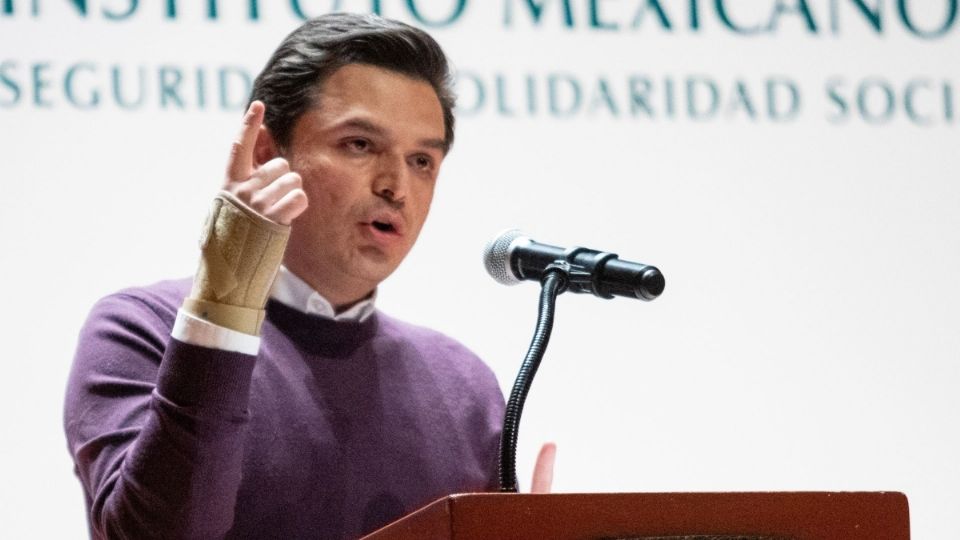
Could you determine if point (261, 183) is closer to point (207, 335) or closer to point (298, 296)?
point (207, 335)

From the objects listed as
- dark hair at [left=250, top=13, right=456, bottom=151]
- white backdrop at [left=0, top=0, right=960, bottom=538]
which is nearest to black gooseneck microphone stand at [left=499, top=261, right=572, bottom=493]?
dark hair at [left=250, top=13, right=456, bottom=151]

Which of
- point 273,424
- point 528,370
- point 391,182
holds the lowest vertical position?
point 273,424

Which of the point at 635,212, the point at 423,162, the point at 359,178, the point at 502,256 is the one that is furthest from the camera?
the point at 635,212

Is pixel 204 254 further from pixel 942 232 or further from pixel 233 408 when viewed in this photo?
pixel 942 232

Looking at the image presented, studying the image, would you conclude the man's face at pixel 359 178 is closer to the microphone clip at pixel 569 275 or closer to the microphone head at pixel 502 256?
the microphone head at pixel 502 256

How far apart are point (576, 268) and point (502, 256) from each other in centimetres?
15

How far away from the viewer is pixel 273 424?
2020mm

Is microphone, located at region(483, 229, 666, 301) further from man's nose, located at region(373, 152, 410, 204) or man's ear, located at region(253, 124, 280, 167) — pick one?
man's ear, located at region(253, 124, 280, 167)

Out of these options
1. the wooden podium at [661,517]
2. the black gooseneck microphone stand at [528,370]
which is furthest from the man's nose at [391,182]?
the wooden podium at [661,517]

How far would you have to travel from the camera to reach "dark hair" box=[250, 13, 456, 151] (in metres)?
2.25

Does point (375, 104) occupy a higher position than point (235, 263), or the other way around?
point (375, 104)

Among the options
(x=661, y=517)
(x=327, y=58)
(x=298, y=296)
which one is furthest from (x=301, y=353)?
(x=661, y=517)

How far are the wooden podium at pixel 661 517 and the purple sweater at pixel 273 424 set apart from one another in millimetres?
300

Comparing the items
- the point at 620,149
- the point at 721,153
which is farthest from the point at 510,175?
the point at 721,153
